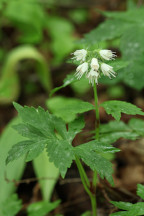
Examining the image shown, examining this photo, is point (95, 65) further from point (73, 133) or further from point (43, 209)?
point (43, 209)

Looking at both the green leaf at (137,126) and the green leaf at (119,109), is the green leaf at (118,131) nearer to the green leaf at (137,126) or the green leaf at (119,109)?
the green leaf at (137,126)

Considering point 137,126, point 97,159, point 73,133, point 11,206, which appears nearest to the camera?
point 97,159

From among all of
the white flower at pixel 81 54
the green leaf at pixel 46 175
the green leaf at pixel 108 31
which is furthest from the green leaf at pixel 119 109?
the green leaf at pixel 108 31

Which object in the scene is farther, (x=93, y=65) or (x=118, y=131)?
(x=118, y=131)

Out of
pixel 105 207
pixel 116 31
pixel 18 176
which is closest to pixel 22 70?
pixel 116 31

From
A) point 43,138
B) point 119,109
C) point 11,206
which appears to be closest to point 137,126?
point 119,109

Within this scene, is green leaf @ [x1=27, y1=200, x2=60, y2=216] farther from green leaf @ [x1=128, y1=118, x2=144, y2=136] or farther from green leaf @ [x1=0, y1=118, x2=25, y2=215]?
green leaf @ [x1=128, y1=118, x2=144, y2=136]

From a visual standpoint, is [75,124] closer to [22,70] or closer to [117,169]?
[117,169]
